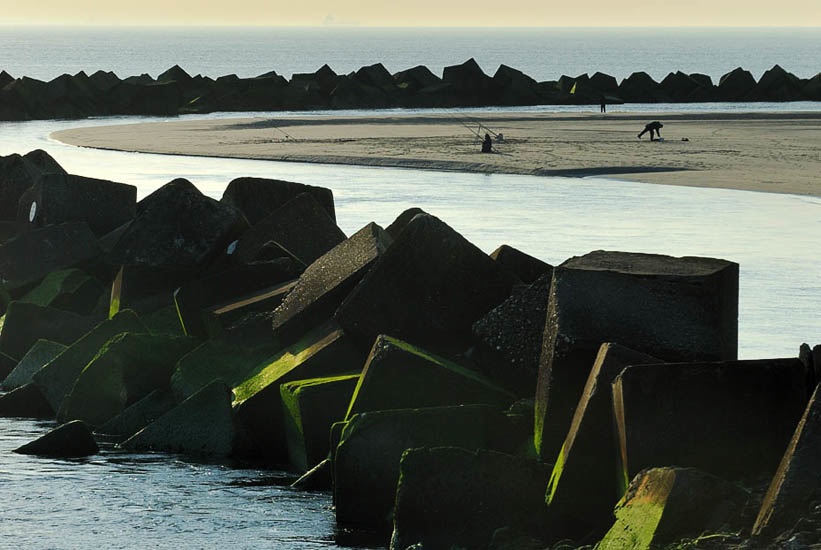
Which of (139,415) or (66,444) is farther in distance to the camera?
(139,415)

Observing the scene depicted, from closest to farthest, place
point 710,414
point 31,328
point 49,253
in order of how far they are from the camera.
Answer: point 710,414
point 31,328
point 49,253

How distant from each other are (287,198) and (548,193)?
7864 mm

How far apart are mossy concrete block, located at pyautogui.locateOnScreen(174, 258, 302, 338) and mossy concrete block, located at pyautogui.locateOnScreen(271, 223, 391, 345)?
98 centimetres

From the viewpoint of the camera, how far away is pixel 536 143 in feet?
88.8

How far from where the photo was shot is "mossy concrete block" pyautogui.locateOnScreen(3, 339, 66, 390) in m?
9.16

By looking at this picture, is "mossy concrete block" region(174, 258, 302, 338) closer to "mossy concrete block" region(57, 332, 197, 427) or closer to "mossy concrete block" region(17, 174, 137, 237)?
"mossy concrete block" region(57, 332, 197, 427)

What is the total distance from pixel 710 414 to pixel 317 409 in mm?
2279

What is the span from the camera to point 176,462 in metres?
7.29

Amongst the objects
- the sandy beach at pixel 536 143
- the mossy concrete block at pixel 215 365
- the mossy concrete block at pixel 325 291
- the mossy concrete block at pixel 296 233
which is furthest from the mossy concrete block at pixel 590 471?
the sandy beach at pixel 536 143

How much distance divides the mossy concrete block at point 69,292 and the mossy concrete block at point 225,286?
1.68 meters

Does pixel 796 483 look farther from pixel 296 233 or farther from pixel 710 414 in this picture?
pixel 296 233

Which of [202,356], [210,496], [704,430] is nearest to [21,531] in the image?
[210,496]

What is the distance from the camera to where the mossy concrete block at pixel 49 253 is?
428 inches

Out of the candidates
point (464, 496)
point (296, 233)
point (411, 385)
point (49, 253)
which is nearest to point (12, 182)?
point (49, 253)
